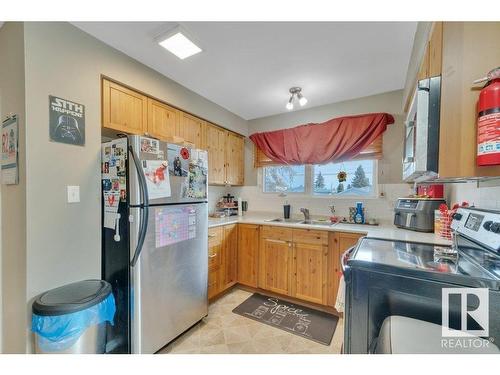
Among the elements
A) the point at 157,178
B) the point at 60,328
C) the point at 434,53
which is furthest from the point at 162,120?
the point at 434,53

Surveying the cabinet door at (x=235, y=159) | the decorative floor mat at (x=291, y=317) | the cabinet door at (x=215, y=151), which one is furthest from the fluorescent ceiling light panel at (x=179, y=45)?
the decorative floor mat at (x=291, y=317)

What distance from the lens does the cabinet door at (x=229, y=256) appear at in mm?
2521

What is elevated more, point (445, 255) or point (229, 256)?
point (445, 255)

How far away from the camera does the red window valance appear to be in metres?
2.52

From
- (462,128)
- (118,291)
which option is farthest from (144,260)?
(462,128)

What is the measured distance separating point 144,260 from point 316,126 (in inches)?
98.5

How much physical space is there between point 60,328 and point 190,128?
6.50 feet

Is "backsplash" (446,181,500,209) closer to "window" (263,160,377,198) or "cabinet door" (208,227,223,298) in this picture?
"window" (263,160,377,198)

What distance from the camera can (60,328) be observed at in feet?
3.89

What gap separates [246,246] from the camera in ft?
8.78

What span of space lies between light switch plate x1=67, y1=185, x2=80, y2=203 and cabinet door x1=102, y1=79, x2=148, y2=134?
53cm

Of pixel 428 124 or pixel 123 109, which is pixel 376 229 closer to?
pixel 428 124

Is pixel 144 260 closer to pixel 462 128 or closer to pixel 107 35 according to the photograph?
pixel 107 35

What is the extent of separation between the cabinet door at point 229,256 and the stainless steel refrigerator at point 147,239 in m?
0.69
